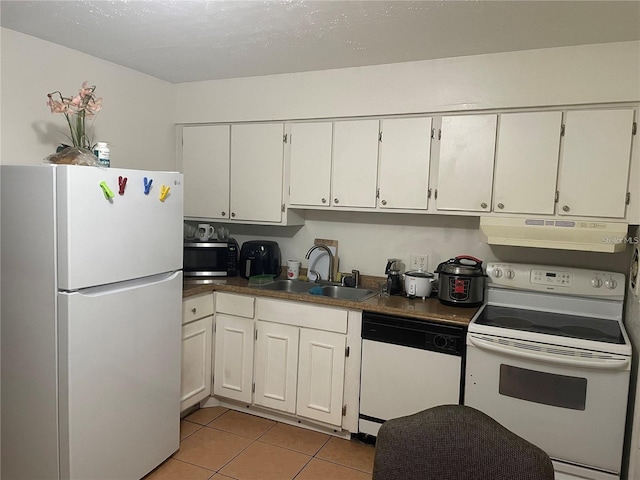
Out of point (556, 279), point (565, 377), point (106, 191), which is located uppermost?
point (106, 191)

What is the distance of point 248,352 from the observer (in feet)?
9.93

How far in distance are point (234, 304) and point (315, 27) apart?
176 cm

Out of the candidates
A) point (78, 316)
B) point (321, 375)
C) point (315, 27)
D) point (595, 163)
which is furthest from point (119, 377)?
point (595, 163)

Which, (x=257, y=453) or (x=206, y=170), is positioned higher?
(x=206, y=170)

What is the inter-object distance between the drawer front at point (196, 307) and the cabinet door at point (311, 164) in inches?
34.2

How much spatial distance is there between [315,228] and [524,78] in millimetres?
1683

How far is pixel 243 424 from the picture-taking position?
3.01 meters

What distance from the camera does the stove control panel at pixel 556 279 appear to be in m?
2.52

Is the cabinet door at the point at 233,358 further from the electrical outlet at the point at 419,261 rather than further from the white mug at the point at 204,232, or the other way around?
the electrical outlet at the point at 419,261

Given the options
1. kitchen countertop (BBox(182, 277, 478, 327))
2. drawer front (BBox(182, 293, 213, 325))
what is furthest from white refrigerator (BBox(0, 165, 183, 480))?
kitchen countertop (BBox(182, 277, 478, 327))

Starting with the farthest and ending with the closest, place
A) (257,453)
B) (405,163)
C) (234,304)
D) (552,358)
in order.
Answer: (234,304) → (405,163) → (257,453) → (552,358)

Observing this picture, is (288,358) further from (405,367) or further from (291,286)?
(405,367)

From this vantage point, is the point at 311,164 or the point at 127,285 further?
the point at 311,164

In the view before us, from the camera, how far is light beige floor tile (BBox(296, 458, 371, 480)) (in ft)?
8.10
